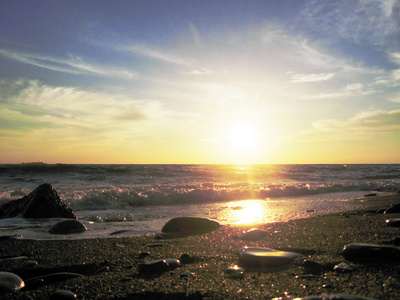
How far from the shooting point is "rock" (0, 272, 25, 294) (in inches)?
82.0

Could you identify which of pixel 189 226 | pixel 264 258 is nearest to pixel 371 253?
pixel 264 258

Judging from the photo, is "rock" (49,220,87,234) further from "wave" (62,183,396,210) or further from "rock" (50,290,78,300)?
"wave" (62,183,396,210)

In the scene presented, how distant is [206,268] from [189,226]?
98.5 inches

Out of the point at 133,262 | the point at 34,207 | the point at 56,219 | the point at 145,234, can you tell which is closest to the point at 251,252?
the point at 133,262

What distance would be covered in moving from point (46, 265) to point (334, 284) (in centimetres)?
259

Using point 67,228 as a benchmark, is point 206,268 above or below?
above

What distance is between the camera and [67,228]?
502 centimetres

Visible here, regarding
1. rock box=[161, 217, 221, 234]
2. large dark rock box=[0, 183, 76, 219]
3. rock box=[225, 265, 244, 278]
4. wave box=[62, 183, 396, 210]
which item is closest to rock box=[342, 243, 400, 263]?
rock box=[225, 265, 244, 278]

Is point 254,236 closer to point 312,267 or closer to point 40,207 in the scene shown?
point 312,267

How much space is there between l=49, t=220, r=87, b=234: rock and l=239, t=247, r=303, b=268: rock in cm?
346

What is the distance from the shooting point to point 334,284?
1.98 metres

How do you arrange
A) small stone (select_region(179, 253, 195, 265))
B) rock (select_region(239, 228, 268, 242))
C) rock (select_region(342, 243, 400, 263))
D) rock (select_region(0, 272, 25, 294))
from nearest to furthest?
rock (select_region(0, 272, 25, 294))
rock (select_region(342, 243, 400, 263))
small stone (select_region(179, 253, 195, 265))
rock (select_region(239, 228, 268, 242))

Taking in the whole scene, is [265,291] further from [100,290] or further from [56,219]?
[56,219]

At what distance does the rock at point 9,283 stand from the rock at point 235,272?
1576 millimetres
